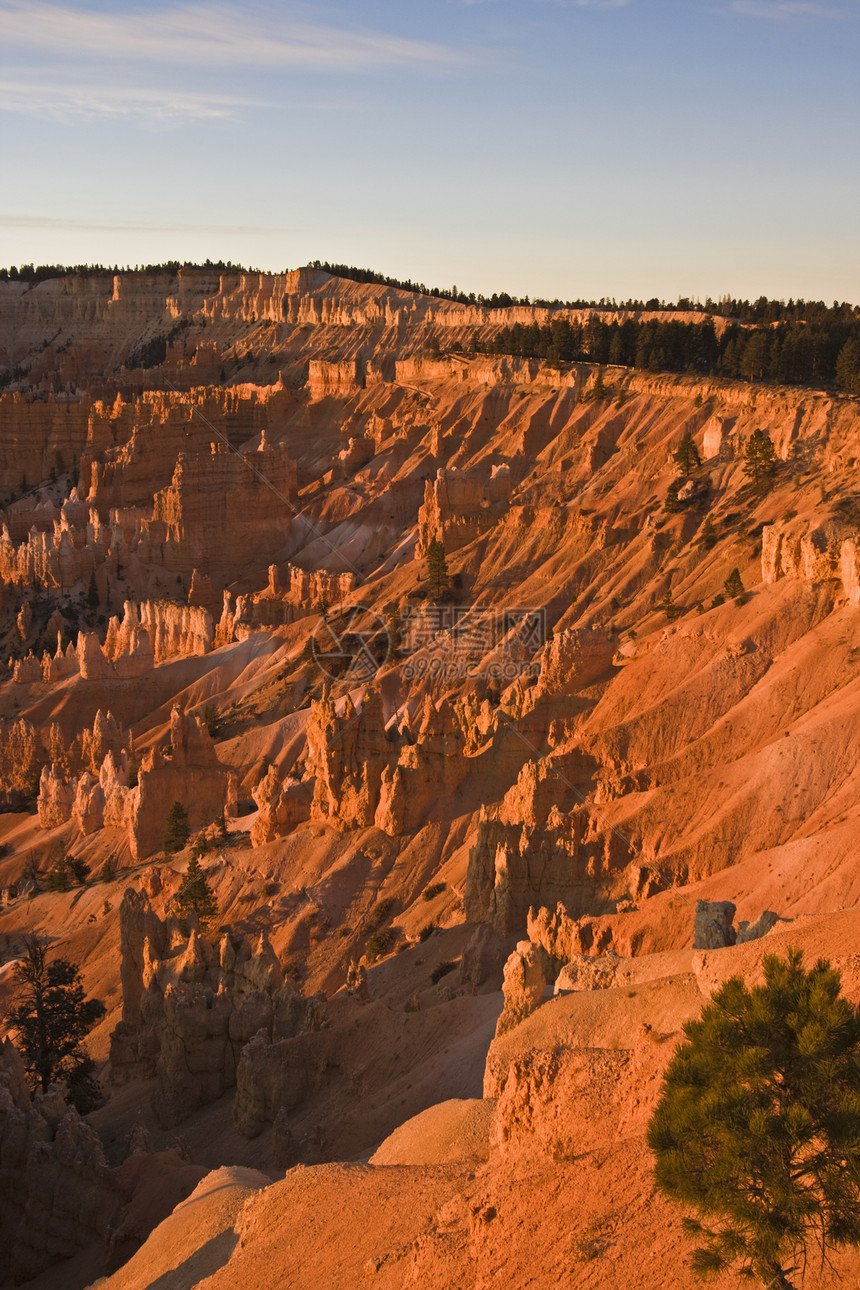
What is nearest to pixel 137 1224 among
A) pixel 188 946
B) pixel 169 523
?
pixel 188 946

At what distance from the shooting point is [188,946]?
30.7 meters

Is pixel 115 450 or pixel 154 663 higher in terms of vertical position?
pixel 115 450

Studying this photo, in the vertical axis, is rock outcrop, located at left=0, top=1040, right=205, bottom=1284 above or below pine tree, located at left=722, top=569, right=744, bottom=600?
below

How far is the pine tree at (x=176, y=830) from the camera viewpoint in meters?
43.8

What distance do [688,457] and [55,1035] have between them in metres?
40.9

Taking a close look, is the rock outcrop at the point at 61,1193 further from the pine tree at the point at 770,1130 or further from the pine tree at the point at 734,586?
the pine tree at the point at 734,586

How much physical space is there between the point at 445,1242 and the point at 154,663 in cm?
5640

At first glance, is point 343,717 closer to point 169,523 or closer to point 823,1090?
point 823,1090

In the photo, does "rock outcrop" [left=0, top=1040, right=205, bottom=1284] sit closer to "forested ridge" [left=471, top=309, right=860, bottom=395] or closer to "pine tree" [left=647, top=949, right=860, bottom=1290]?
"pine tree" [left=647, top=949, right=860, bottom=1290]

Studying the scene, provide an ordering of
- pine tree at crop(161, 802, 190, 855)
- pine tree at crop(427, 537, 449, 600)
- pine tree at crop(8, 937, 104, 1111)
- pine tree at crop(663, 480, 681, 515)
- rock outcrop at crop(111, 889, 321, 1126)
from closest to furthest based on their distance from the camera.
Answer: rock outcrop at crop(111, 889, 321, 1126) < pine tree at crop(8, 937, 104, 1111) < pine tree at crop(161, 802, 190, 855) < pine tree at crop(663, 480, 681, 515) < pine tree at crop(427, 537, 449, 600)

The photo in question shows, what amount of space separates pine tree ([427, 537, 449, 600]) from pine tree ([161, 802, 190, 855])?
19377 mm

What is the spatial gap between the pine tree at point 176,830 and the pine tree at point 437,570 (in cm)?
1938

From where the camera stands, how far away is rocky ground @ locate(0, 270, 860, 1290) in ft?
46.0

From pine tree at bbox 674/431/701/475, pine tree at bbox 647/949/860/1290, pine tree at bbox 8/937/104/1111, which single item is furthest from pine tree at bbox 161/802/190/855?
pine tree at bbox 647/949/860/1290
